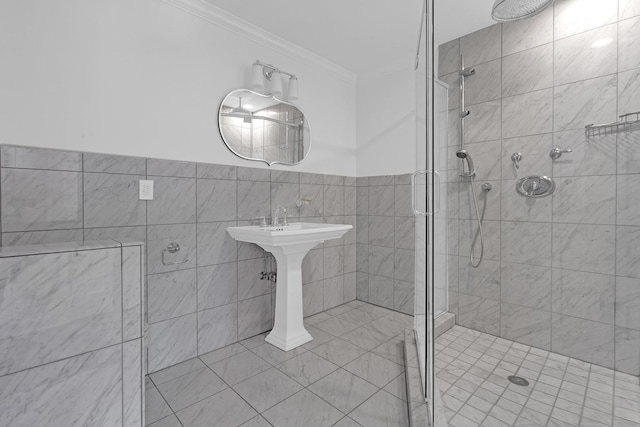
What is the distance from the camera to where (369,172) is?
123 inches

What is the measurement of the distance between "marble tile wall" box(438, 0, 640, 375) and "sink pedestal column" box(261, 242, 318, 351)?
1.07 m

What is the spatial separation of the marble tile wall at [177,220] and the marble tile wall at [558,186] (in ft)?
4.57

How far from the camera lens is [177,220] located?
1921 millimetres

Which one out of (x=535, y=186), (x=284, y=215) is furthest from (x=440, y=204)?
(x=284, y=215)

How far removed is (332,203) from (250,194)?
94 cm

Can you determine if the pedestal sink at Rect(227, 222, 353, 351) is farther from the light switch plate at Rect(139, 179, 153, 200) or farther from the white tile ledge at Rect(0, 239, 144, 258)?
the white tile ledge at Rect(0, 239, 144, 258)

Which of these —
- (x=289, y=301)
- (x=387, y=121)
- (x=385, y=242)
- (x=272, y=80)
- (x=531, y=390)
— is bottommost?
(x=531, y=390)

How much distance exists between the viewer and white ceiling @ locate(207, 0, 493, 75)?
6.59 ft

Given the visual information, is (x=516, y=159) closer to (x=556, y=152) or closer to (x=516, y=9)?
(x=556, y=152)

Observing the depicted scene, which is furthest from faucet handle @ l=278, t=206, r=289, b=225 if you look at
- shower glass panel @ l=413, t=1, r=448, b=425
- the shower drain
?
the shower drain

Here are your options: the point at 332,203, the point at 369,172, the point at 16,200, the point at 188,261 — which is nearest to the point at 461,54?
the point at 369,172

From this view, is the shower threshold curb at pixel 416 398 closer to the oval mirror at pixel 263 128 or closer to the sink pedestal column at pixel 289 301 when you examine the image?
the sink pedestal column at pixel 289 301

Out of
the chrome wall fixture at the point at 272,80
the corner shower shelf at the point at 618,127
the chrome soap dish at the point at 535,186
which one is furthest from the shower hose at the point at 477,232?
the chrome wall fixture at the point at 272,80

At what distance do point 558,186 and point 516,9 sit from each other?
1.01 m
